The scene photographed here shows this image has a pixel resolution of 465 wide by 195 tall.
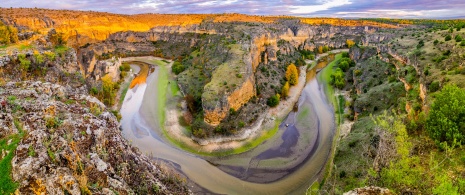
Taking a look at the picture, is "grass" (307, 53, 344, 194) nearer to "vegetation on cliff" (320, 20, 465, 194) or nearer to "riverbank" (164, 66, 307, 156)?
"vegetation on cliff" (320, 20, 465, 194)

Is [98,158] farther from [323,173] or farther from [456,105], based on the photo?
[323,173]

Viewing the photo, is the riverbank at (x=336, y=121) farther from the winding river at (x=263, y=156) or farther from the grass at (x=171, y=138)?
the grass at (x=171, y=138)

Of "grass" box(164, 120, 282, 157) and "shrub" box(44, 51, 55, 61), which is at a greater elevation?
"shrub" box(44, 51, 55, 61)

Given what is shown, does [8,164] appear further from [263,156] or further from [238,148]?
[263,156]

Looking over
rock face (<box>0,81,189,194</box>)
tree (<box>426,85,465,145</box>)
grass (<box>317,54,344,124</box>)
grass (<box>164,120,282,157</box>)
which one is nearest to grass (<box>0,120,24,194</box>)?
rock face (<box>0,81,189,194</box>)

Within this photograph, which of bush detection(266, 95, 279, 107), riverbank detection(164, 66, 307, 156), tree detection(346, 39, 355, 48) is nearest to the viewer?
riverbank detection(164, 66, 307, 156)

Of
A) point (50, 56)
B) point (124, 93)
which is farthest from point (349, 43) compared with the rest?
point (50, 56)
